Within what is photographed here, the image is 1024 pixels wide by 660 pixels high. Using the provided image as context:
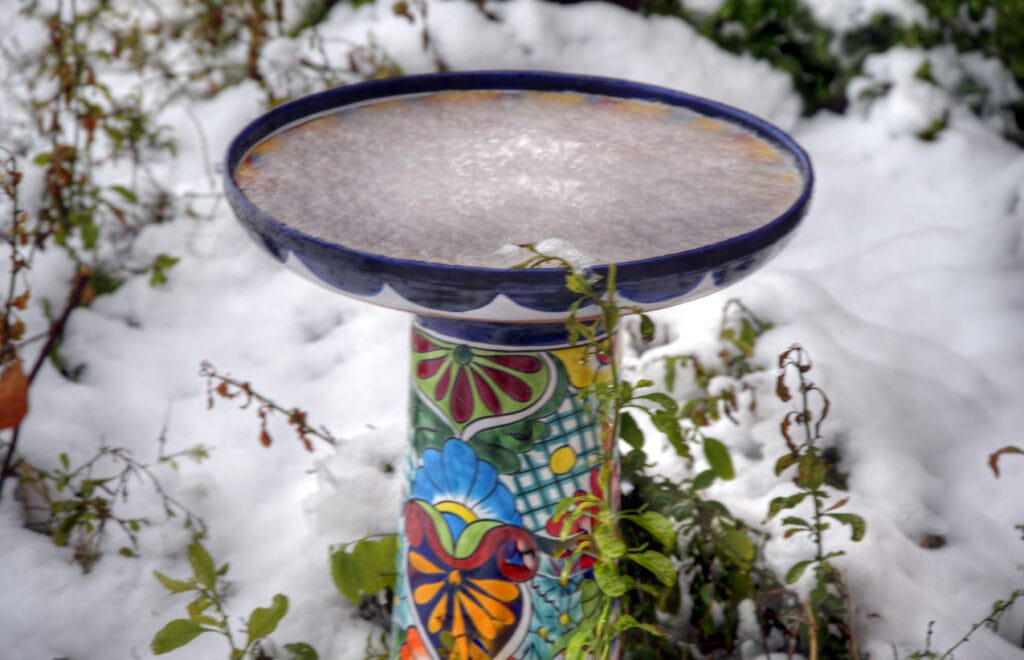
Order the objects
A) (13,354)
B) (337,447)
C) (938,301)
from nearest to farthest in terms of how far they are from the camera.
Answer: (13,354) < (337,447) < (938,301)

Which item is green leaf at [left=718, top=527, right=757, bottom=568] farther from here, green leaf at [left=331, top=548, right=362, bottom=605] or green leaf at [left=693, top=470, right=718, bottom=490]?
green leaf at [left=331, top=548, right=362, bottom=605]

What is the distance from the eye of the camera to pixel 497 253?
110cm

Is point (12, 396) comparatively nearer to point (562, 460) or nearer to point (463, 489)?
point (463, 489)

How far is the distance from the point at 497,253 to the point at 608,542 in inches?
13.2

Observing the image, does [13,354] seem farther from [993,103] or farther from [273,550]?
[993,103]

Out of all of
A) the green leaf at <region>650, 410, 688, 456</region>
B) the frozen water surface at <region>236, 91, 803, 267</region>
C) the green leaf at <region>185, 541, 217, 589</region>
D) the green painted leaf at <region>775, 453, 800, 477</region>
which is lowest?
the green leaf at <region>185, 541, 217, 589</region>

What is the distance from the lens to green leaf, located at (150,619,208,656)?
1234 mm

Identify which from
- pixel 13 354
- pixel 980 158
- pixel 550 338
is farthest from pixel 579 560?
pixel 980 158

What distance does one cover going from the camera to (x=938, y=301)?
2.46 metres

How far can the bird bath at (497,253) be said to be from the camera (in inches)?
42.3

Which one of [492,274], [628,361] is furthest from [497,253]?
[628,361]

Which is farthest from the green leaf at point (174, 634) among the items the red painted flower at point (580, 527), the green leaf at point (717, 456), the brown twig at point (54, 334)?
the green leaf at point (717, 456)

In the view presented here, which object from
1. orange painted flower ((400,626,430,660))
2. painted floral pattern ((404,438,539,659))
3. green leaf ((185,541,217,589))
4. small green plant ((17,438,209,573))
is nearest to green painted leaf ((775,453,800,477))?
painted floral pattern ((404,438,539,659))

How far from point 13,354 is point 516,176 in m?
0.94
